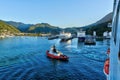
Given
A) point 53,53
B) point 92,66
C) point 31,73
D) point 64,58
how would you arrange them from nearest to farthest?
point 31,73
point 92,66
point 64,58
point 53,53

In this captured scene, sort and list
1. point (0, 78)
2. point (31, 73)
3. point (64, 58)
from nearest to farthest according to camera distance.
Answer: point (0, 78) → point (31, 73) → point (64, 58)

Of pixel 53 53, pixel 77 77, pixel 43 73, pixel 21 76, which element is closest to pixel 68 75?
pixel 77 77

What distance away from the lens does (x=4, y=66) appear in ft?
143

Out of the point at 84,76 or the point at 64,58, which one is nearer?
the point at 84,76

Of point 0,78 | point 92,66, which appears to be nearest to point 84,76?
point 92,66

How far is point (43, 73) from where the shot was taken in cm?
3762

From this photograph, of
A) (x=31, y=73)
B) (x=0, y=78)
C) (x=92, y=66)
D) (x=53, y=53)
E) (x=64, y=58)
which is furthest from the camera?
(x=53, y=53)

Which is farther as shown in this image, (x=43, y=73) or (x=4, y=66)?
(x=4, y=66)

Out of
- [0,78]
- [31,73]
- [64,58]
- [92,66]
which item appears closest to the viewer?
[0,78]

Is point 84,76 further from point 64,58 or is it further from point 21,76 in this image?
point 64,58

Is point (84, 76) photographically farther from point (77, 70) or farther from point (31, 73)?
point (31, 73)

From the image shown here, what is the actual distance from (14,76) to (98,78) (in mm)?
13520

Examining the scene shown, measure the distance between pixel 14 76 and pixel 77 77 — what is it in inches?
401

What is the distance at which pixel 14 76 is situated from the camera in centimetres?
3484
